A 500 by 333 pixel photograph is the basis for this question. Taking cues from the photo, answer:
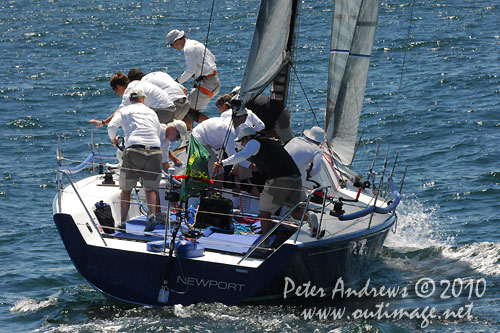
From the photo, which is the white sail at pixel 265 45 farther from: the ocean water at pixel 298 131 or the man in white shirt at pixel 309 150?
the ocean water at pixel 298 131

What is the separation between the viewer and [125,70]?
24.8 m

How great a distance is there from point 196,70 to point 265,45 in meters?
2.69

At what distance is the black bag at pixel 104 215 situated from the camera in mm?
9516

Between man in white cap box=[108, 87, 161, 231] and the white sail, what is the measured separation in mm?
1119

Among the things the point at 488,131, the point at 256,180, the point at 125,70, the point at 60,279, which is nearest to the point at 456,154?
the point at 488,131

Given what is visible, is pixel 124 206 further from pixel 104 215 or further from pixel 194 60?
pixel 194 60

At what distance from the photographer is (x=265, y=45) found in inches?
377

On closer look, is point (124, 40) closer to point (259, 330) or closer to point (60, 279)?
point (60, 279)

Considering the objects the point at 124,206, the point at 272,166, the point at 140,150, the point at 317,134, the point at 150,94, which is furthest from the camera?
the point at 150,94

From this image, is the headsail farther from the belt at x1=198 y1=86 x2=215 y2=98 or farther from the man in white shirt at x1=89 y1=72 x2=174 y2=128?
the man in white shirt at x1=89 y1=72 x2=174 y2=128

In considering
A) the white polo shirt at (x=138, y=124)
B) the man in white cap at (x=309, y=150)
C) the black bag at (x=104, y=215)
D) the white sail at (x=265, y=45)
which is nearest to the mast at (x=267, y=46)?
the white sail at (x=265, y=45)

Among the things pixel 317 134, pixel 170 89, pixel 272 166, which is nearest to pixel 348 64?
pixel 170 89

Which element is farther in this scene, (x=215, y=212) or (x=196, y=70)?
(x=196, y=70)

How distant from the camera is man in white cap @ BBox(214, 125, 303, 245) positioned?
28.4ft
